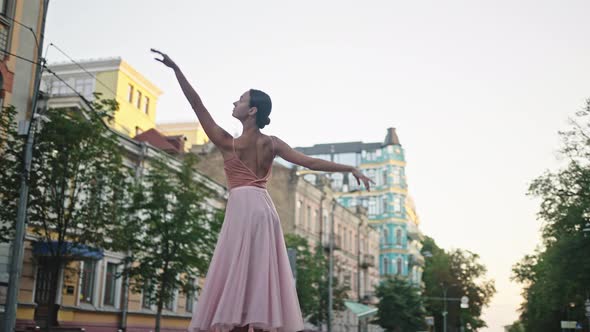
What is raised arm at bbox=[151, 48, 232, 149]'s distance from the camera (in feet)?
15.4

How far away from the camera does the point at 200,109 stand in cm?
473

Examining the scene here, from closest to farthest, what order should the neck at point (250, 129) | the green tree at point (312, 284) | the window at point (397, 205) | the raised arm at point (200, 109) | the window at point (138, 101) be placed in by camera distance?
the raised arm at point (200, 109), the neck at point (250, 129), the green tree at point (312, 284), the window at point (138, 101), the window at point (397, 205)

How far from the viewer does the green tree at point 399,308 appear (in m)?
51.6

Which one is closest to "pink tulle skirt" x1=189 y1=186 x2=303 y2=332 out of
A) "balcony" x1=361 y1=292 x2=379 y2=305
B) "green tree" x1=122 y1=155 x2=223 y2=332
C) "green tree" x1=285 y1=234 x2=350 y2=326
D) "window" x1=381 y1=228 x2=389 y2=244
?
"green tree" x1=122 y1=155 x2=223 y2=332

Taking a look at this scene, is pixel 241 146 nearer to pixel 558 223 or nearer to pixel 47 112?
pixel 47 112

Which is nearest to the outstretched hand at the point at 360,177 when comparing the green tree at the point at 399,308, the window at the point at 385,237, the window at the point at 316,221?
the green tree at the point at 399,308

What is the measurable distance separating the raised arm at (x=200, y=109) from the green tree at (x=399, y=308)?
160ft

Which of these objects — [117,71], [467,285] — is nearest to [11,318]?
[117,71]

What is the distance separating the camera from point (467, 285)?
3617 inches

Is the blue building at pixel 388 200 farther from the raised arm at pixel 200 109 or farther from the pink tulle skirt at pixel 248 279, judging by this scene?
the pink tulle skirt at pixel 248 279

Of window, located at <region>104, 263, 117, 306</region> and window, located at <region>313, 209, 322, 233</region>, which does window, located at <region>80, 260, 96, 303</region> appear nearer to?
window, located at <region>104, 263, 117, 306</region>

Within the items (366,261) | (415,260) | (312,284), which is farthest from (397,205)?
(312,284)

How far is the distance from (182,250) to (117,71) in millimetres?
33513

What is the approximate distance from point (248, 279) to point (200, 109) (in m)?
1.22
